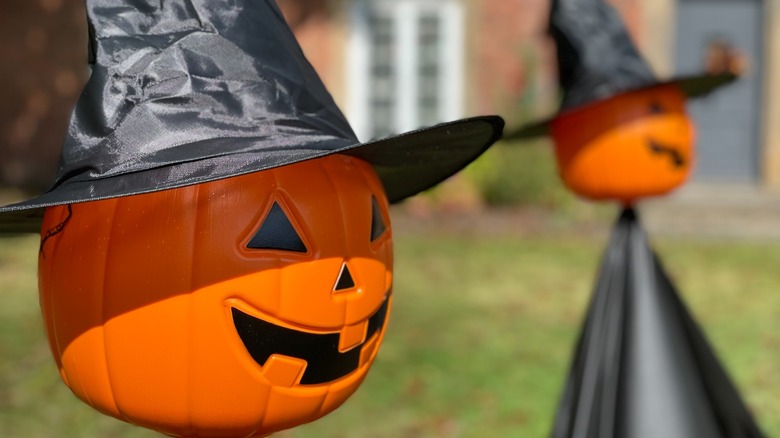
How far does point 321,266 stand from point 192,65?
48 centimetres

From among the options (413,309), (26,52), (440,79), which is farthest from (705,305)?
(26,52)

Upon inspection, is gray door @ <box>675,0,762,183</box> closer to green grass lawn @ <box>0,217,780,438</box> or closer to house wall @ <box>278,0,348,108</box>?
green grass lawn @ <box>0,217,780,438</box>

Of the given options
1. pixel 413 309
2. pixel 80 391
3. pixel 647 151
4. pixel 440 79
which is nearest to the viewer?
pixel 80 391

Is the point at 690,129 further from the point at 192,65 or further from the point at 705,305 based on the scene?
the point at 705,305

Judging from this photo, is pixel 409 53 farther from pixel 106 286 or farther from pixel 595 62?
pixel 106 286

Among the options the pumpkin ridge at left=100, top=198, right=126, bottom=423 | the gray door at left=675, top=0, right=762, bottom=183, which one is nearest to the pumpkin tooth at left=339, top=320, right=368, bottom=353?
the pumpkin ridge at left=100, top=198, right=126, bottom=423

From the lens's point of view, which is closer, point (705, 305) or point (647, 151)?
point (647, 151)

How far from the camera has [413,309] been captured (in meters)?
7.28

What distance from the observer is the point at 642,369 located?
321cm

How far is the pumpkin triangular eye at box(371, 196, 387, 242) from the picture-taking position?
6.96ft

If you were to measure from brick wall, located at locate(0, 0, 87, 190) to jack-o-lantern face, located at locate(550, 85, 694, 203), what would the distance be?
11412 mm

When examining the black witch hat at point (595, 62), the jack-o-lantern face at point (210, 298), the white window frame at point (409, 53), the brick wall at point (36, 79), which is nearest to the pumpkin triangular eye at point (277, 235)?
the jack-o-lantern face at point (210, 298)

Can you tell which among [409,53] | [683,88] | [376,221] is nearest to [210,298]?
[376,221]

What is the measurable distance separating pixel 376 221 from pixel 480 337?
178 inches
